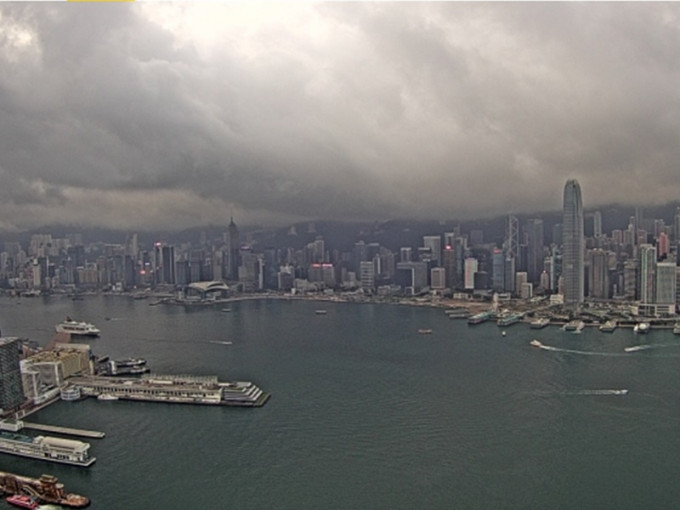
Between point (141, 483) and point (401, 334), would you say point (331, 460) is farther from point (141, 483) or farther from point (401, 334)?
point (401, 334)

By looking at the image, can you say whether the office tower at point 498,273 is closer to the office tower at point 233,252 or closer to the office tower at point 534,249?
the office tower at point 534,249

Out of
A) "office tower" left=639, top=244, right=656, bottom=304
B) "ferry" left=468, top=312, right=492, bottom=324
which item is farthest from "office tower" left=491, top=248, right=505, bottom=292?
"office tower" left=639, top=244, right=656, bottom=304

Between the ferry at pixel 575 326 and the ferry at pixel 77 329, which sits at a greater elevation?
the ferry at pixel 77 329

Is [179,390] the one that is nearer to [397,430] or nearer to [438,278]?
[397,430]

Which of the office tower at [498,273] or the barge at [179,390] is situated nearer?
the barge at [179,390]

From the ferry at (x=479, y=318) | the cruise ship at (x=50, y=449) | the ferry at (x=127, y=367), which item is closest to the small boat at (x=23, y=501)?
the cruise ship at (x=50, y=449)

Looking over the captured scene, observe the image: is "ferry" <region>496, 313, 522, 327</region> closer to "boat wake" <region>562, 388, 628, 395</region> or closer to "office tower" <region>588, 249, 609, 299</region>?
"office tower" <region>588, 249, 609, 299</region>

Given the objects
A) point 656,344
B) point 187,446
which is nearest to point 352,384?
point 187,446
